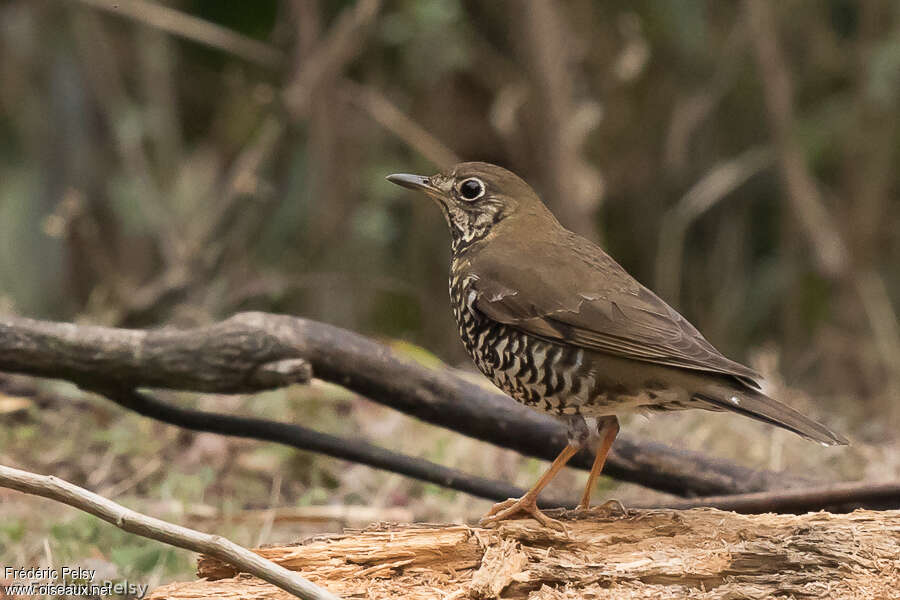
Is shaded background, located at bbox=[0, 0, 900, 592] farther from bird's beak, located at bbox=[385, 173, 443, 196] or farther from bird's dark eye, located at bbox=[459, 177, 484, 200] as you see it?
bird's dark eye, located at bbox=[459, 177, 484, 200]

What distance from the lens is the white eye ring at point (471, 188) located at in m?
3.98

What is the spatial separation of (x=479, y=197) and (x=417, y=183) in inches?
8.8

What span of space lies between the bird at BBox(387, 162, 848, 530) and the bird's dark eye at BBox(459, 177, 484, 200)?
0.47 feet

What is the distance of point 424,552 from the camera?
9.62ft

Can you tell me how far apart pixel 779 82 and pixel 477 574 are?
6.32 m

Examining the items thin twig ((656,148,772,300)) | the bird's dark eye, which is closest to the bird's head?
the bird's dark eye

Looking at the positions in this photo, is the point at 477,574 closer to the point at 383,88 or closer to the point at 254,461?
the point at 254,461

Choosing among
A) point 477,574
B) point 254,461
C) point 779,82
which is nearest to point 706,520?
point 477,574

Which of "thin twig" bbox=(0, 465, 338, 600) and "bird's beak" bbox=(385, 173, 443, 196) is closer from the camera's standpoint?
"thin twig" bbox=(0, 465, 338, 600)

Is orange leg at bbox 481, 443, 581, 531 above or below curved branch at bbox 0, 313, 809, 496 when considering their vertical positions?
below

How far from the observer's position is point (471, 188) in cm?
399

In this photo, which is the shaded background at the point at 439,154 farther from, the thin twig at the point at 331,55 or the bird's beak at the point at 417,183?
the bird's beak at the point at 417,183

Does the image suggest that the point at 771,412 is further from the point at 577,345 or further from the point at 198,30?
the point at 198,30

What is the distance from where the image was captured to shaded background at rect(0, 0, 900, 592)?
7574 mm
